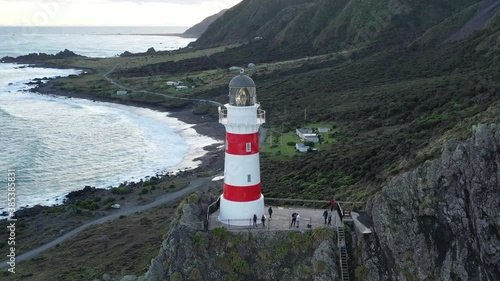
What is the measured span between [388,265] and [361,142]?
3000cm

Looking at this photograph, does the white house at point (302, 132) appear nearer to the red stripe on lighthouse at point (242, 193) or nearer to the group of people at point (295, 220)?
the red stripe on lighthouse at point (242, 193)

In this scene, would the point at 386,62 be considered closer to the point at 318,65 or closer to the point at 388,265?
the point at 318,65

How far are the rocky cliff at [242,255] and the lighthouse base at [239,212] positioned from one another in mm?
994

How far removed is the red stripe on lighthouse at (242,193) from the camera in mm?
19897

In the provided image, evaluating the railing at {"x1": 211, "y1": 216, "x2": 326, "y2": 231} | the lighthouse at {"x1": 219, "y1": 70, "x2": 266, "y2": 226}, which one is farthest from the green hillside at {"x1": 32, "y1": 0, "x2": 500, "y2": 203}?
the lighthouse at {"x1": 219, "y1": 70, "x2": 266, "y2": 226}

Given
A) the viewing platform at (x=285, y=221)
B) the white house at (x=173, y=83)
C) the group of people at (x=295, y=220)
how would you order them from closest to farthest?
the viewing platform at (x=285, y=221), the group of people at (x=295, y=220), the white house at (x=173, y=83)

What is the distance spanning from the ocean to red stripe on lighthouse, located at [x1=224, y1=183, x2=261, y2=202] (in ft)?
102

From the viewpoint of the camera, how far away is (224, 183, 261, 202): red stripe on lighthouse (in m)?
19.9

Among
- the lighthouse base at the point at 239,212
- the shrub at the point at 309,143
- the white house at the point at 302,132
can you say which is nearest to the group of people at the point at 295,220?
the lighthouse base at the point at 239,212

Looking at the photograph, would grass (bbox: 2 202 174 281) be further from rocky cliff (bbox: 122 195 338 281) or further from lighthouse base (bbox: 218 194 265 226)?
rocky cliff (bbox: 122 195 338 281)

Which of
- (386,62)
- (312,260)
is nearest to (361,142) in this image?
(312,260)

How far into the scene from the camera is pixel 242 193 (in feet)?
65.4

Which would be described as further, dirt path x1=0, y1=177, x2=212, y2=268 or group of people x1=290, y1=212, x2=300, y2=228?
dirt path x1=0, y1=177, x2=212, y2=268

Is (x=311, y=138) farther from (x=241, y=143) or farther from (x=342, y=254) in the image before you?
(x=342, y=254)
